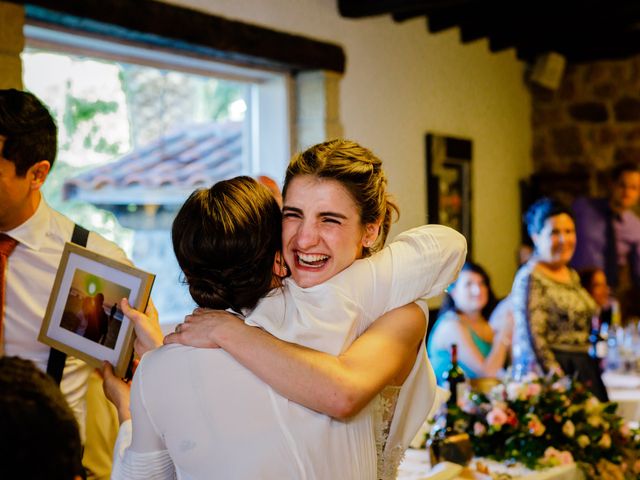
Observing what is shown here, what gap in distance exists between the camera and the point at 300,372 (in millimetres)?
1382

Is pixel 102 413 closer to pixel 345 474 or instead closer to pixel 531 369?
pixel 345 474

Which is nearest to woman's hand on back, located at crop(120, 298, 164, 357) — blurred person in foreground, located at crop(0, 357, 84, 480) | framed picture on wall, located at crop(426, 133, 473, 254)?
blurred person in foreground, located at crop(0, 357, 84, 480)

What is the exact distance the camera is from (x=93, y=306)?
191 cm

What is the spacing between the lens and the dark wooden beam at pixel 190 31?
3.26 m

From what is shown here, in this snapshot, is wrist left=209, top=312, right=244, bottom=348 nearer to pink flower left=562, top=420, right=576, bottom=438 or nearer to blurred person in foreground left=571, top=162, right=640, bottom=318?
pink flower left=562, top=420, right=576, bottom=438

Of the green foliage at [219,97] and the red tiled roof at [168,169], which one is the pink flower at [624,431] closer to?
the red tiled roof at [168,169]

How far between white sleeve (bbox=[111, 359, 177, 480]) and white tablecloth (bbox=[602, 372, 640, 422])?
2606 millimetres

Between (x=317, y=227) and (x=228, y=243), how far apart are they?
7.7 inches

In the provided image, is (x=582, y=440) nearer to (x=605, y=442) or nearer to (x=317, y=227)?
(x=605, y=442)

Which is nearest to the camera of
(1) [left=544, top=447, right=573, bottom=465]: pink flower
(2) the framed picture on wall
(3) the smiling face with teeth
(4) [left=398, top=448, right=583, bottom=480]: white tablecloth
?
(3) the smiling face with teeth

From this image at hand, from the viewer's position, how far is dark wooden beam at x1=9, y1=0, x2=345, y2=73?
3.26 metres

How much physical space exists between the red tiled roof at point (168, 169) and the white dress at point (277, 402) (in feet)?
8.38

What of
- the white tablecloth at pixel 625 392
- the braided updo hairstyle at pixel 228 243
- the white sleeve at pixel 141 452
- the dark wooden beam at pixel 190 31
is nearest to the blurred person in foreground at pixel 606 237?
the white tablecloth at pixel 625 392

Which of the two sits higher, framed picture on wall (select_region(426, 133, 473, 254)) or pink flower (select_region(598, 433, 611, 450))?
framed picture on wall (select_region(426, 133, 473, 254))
